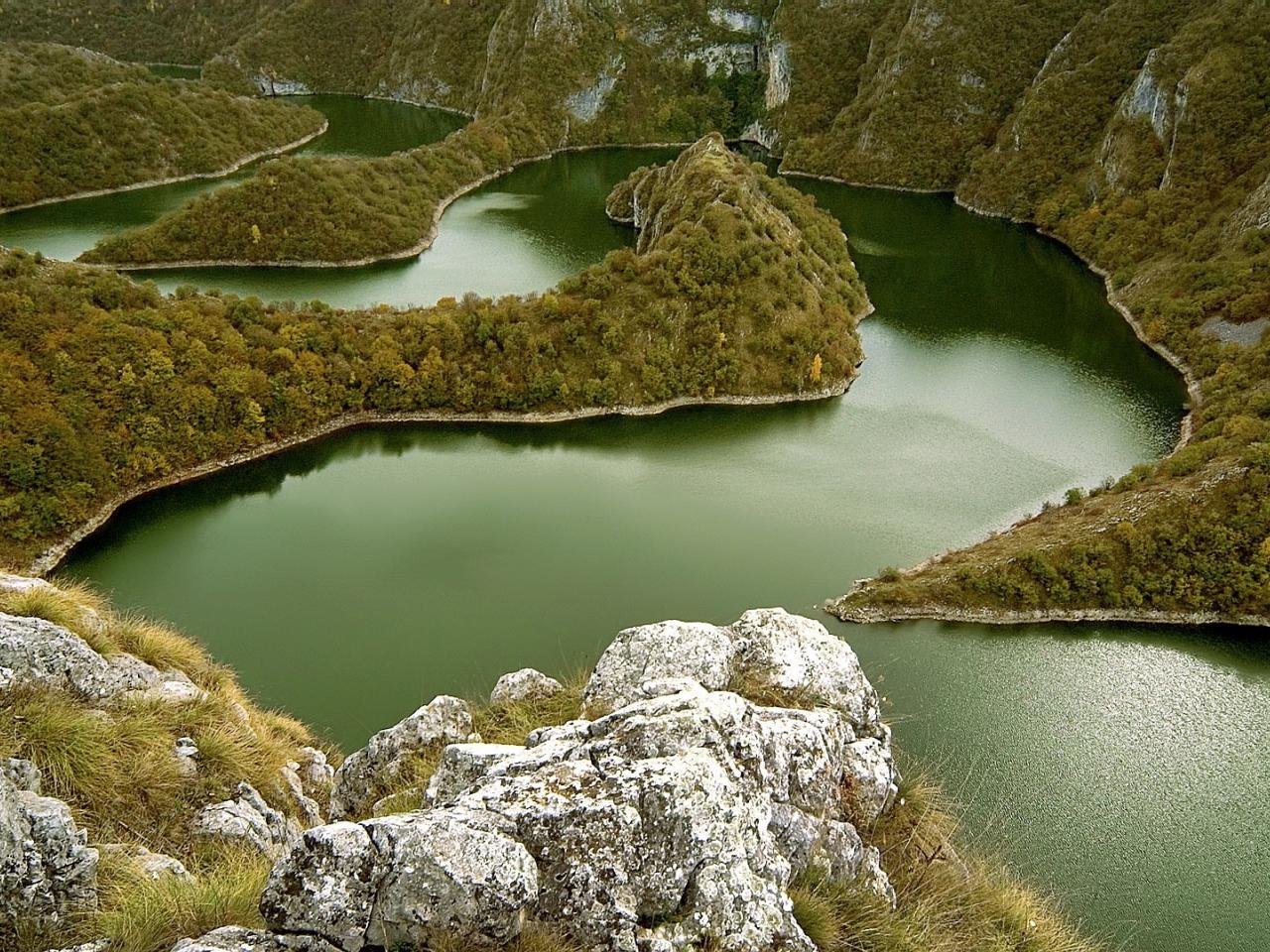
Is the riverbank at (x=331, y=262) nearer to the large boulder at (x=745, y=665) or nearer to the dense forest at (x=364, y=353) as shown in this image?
the dense forest at (x=364, y=353)

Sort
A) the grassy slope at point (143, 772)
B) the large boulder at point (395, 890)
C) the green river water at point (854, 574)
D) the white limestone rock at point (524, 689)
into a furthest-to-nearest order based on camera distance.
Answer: the green river water at point (854, 574)
the white limestone rock at point (524, 689)
the grassy slope at point (143, 772)
the large boulder at point (395, 890)

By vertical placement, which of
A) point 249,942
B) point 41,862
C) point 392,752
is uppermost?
point 249,942

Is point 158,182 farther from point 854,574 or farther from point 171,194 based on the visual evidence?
point 854,574

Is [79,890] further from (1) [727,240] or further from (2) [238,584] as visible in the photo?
(1) [727,240]

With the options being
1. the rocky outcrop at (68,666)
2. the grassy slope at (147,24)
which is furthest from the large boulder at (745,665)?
the grassy slope at (147,24)

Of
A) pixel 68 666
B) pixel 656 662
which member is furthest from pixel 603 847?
pixel 68 666

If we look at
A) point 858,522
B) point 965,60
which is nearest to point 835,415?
point 858,522

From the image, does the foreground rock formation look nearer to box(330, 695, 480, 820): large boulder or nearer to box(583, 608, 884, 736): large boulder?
box(583, 608, 884, 736): large boulder
